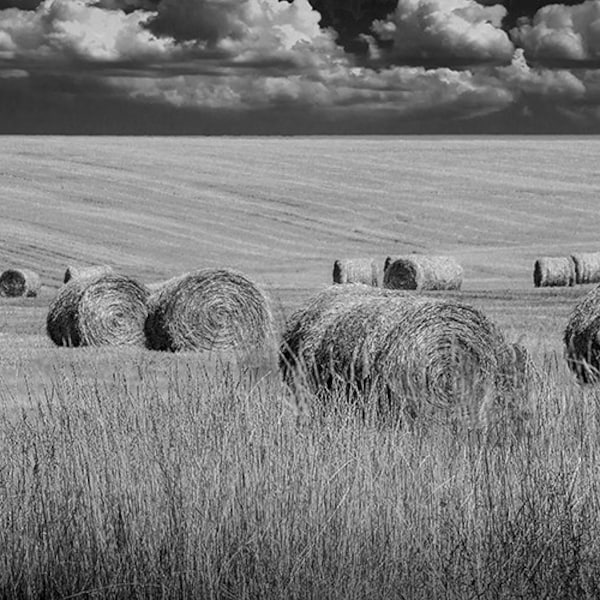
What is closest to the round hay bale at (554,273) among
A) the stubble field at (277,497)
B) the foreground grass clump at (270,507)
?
the stubble field at (277,497)

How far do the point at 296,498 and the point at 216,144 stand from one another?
59.9 meters

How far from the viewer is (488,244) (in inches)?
1684

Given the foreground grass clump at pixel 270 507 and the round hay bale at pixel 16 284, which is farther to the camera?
the round hay bale at pixel 16 284

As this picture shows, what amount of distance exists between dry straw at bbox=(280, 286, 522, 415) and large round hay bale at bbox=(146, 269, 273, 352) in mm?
6481

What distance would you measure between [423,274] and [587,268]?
404cm

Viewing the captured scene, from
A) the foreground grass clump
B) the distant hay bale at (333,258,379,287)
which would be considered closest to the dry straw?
the foreground grass clump

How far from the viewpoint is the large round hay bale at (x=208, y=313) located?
53.6 feet

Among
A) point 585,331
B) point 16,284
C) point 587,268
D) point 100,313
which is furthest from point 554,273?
point 585,331

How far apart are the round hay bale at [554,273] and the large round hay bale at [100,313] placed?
43.1 feet

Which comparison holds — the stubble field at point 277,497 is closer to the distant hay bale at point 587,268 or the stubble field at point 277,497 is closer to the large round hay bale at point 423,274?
the large round hay bale at point 423,274

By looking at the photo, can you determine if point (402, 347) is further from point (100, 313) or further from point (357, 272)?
point (357, 272)

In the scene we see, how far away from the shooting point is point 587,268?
29047 millimetres

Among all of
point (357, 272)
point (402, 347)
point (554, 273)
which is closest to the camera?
point (402, 347)

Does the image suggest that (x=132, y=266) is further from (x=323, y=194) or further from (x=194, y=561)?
(x=194, y=561)
